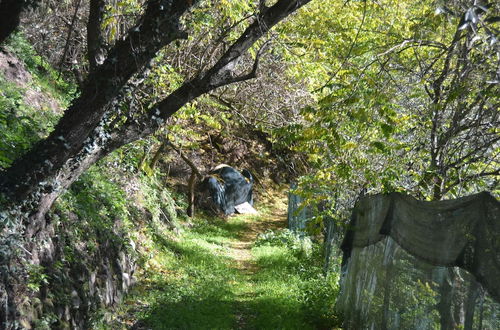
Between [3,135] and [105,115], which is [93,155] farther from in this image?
[3,135]

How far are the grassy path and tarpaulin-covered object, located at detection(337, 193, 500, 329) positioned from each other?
1.83m

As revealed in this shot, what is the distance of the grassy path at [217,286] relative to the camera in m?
8.10

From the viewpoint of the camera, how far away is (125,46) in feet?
16.3

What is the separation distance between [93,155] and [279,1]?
8.69 feet

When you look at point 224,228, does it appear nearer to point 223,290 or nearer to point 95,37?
point 223,290

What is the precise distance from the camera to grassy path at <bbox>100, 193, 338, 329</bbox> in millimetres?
8102

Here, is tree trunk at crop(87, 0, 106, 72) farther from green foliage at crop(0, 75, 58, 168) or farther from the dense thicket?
green foliage at crop(0, 75, 58, 168)

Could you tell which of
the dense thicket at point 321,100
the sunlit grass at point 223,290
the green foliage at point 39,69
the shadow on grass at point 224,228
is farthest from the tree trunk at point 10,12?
the shadow on grass at point 224,228

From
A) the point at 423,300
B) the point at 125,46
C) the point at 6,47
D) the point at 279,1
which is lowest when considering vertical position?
the point at 423,300

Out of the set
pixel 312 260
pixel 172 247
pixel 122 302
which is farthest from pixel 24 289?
pixel 312 260

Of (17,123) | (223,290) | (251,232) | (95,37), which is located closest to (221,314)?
(223,290)

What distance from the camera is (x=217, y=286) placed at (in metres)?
10.5

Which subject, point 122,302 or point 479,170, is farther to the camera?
point 122,302

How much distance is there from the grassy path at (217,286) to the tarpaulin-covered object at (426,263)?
6.00ft
